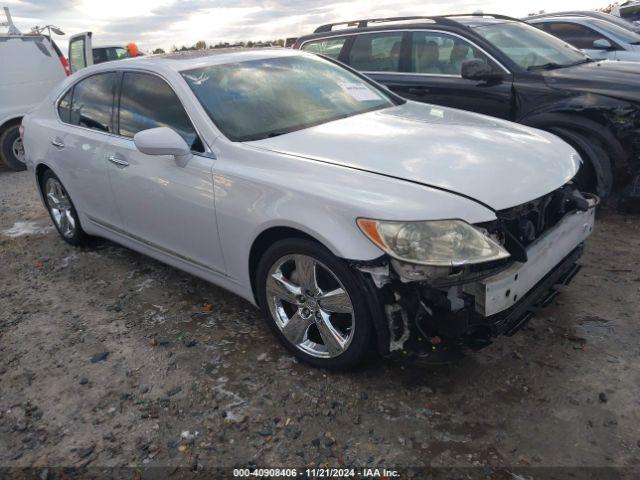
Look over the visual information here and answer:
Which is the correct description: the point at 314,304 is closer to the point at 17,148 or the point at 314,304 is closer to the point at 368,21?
the point at 368,21

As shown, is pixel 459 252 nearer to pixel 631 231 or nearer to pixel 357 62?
pixel 631 231

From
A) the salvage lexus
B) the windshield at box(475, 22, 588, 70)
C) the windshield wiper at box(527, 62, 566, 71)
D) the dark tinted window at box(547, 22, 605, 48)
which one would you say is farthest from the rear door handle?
the dark tinted window at box(547, 22, 605, 48)

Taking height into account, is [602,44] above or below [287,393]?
above

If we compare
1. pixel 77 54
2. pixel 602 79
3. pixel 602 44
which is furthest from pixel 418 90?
pixel 77 54

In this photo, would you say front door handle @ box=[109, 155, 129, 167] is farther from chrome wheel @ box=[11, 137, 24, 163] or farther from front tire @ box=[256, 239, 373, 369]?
chrome wheel @ box=[11, 137, 24, 163]

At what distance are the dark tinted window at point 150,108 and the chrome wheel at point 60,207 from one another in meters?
1.35

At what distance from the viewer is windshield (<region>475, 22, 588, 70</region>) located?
5.03 metres

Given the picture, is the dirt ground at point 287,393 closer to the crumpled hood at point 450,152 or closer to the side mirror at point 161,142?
the crumpled hood at point 450,152

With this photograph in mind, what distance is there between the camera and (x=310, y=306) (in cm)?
273

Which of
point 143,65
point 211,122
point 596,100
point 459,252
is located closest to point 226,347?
point 211,122

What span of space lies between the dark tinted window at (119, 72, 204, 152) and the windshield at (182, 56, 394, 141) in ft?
0.52

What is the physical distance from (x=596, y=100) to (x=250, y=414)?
12.3 ft

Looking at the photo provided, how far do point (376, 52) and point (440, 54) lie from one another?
2.74ft

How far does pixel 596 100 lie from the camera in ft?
14.4
